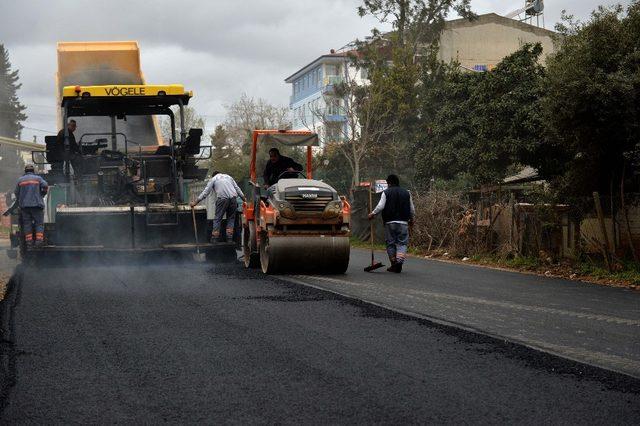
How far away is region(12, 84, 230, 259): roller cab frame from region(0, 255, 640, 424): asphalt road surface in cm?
465

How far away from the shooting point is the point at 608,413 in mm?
5375

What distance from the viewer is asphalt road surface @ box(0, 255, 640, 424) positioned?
5.40 meters

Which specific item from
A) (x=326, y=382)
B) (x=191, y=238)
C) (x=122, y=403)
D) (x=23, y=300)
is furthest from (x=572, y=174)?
(x=122, y=403)

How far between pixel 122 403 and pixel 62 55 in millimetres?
15274

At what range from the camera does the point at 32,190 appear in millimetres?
Answer: 16188

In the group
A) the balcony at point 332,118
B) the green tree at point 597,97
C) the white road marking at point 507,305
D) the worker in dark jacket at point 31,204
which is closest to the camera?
the white road marking at point 507,305

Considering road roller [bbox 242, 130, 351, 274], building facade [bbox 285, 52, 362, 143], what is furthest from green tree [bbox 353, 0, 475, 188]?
→ road roller [bbox 242, 130, 351, 274]

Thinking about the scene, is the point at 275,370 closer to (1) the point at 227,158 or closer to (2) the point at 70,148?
(2) the point at 70,148

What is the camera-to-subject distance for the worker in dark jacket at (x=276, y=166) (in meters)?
14.9

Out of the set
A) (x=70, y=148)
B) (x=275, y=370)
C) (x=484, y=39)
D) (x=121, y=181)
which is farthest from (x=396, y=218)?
(x=484, y=39)

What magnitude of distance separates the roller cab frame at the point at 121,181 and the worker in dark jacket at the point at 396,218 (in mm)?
2855

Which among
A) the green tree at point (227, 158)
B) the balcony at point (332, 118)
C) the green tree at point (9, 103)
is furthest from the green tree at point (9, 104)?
the balcony at point (332, 118)

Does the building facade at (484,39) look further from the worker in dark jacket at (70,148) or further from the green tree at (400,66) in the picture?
the worker in dark jacket at (70,148)

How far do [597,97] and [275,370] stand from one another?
9.79 m
